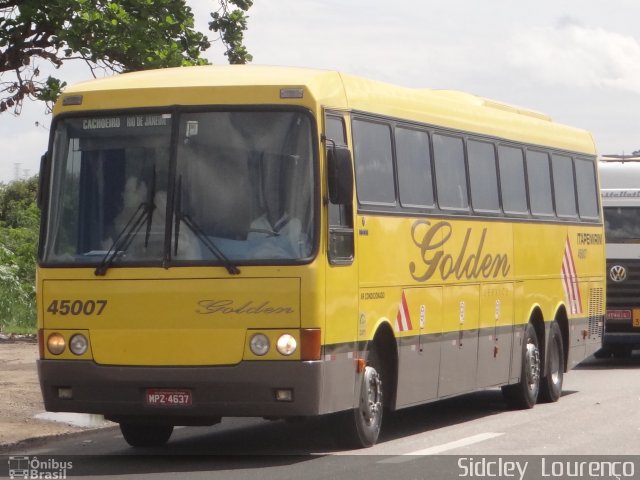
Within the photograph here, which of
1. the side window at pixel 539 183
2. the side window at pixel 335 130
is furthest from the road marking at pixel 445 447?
the side window at pixel 539 183

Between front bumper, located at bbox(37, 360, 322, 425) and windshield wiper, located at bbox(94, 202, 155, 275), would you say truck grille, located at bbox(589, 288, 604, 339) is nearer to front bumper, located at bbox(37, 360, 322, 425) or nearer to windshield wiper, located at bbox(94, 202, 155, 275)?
front bumper, located at bbox(37, 360, 322, 425)

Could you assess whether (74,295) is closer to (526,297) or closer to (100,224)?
(100,224)

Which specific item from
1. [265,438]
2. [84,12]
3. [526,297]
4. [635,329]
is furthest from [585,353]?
[84,12]

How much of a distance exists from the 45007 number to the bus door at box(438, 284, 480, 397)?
4.09m

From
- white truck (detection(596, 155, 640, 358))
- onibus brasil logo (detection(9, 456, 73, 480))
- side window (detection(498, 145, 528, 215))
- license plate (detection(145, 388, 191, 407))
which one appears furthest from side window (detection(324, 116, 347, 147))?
white truck (detection(596, 155, 640, 358))

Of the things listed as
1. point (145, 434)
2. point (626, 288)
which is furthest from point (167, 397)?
point (626, 288)

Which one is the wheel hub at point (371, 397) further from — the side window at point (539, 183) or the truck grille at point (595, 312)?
the truck grille at point (595, 312)

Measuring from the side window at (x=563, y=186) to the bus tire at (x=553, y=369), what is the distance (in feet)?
5.07

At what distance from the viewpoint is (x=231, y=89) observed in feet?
42.6

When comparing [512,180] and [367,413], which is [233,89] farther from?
[512,180]

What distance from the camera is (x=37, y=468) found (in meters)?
12.6

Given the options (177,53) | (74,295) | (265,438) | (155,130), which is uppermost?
(177,53)

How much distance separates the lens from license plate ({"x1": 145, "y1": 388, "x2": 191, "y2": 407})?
12.7 meters

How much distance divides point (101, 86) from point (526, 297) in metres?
6.82
